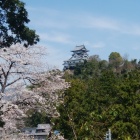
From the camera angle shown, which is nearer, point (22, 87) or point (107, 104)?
point (22, 87)

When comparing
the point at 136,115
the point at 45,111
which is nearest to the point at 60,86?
the point at 45,111

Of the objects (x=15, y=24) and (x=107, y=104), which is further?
(x=107, y=104)

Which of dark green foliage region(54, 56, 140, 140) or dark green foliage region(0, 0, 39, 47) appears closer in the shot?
dark green foliage region(0, 0, 39, 47)

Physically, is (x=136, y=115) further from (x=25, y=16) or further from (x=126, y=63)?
Result: (x=126, y=63)

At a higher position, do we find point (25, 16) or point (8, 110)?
point (25, 16)

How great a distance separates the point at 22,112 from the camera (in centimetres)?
1285

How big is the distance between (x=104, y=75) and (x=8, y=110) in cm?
1617

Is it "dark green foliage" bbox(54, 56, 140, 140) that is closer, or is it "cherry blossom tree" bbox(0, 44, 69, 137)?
"cherry blossom tree" bbox(0, 44, 69, 137)

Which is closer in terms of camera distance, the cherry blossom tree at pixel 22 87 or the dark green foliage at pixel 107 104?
the cherry blossom tree at pixel 22 87

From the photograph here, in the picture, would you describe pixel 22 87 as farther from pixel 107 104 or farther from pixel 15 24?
pixel 107 104

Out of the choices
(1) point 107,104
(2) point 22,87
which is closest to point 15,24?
(2) point 22,87

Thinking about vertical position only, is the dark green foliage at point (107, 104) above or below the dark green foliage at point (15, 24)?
below

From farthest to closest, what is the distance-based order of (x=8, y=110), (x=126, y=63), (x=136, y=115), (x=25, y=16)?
(x=126, y=63) → (x=136, y=115) → (x=25, y=16) → (x=8, y=110)

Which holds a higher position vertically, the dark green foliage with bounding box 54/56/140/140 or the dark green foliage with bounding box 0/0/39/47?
the dark green foliage with bounding box 0/0/39/47
